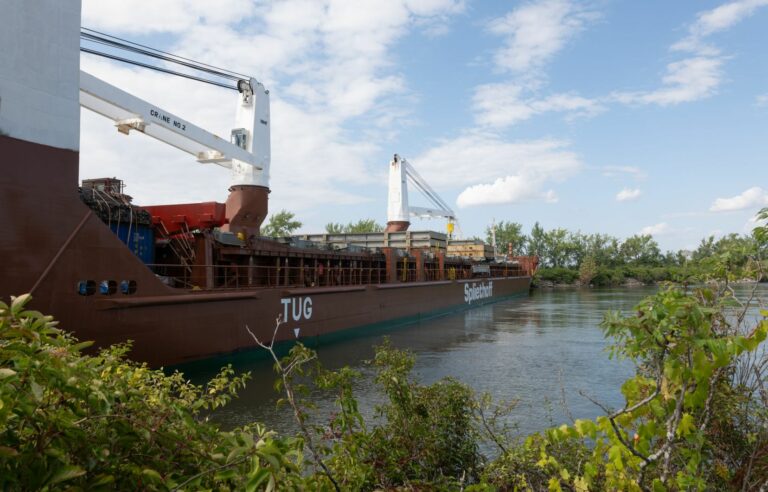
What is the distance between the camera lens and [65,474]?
138 centimetres

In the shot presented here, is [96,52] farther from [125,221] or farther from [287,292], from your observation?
[287,292]

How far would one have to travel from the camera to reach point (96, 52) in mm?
15336

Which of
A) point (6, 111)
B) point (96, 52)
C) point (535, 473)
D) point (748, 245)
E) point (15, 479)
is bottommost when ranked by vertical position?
point (535, 473)

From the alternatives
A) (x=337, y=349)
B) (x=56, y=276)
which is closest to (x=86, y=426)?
(x=56, y=276)

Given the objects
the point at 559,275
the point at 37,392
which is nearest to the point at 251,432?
the point at 37,392

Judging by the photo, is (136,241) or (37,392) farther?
(136,241)

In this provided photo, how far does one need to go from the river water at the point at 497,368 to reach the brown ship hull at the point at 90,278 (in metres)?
1.07

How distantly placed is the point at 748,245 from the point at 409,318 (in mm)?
23618

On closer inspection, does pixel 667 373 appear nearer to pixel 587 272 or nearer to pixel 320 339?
pixel 320 339

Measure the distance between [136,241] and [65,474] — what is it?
546 inches

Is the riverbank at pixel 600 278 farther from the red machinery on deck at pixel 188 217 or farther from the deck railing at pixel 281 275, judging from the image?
the red machinery on deck at pixel 188 217

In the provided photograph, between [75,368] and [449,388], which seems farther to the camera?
[449,388]

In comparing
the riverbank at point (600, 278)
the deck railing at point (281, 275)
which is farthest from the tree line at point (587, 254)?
the deck railing at point (281, 275)

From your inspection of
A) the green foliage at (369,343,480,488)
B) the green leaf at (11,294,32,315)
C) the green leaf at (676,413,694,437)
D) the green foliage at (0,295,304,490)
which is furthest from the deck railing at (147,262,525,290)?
the green leaf at (676,413,694,437)
